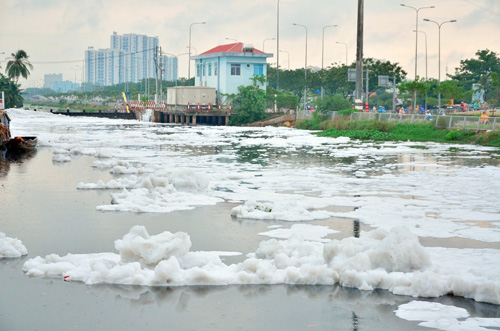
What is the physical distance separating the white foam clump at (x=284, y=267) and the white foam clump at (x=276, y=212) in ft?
11.5

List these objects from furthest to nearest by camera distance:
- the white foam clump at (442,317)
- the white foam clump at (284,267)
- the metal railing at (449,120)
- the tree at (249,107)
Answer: the tree at (249,107)
the metal railing at (449,120)
the white foam clump at (284,267)
the white foam clump at (442,317)

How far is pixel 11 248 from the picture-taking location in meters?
10.9

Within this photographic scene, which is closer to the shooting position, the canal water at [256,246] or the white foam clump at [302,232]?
the canal water at [256,246]

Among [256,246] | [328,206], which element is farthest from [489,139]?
[256,246]

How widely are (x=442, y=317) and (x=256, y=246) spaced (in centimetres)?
407

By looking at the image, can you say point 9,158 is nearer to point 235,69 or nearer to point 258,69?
point 235,69

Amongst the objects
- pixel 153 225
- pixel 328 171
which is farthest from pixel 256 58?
pixel 153 225

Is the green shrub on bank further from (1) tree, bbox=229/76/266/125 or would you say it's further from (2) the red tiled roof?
(2) the red tiled roof

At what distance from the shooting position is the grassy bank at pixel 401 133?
39.8 m

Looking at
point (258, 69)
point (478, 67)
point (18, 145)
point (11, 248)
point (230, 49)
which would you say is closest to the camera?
point (11, 248)

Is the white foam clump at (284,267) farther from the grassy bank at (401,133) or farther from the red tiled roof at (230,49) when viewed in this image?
the red tiled roof at (230,49)

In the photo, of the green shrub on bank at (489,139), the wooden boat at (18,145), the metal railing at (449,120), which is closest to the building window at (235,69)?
the metal railing at (449,120)

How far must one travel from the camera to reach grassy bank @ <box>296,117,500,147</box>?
3975cm

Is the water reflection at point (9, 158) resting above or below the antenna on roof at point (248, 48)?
below
